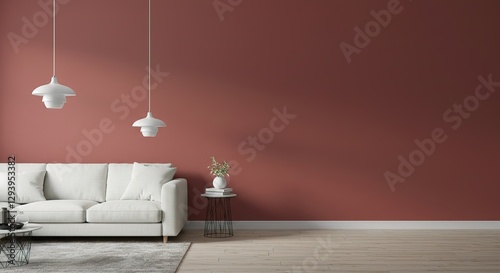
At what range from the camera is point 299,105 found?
7227 millimetres

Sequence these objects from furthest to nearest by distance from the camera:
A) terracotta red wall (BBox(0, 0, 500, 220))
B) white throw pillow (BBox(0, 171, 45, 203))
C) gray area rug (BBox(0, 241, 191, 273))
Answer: terracotta red wall (BBox(0, 0, 500, 220)) < white throw pillow (BBox(0, 171, 45, 203)) < gray area rug (BBox(0, 241, 191, 273))

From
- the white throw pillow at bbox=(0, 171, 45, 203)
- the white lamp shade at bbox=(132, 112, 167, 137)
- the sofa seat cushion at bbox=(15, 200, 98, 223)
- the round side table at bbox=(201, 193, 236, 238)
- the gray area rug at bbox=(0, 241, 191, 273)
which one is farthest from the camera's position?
the round side table at bbox=(201, 193, 236, 238)

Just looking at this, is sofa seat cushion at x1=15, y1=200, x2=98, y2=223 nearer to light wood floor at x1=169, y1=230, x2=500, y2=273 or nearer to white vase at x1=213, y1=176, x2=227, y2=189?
light wood floor at x1=169, y1=230, x2=500, y2=273

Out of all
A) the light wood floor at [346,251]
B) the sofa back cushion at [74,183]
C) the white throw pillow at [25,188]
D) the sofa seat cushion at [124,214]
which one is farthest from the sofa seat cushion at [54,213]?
the light wood floor at [346,251]

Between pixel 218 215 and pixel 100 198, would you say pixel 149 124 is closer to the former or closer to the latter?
pixel 100 198

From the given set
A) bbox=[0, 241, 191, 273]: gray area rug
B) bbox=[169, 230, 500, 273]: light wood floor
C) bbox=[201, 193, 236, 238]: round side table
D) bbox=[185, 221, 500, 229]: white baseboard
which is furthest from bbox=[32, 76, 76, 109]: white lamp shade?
bbox=[185, 221, 500, 229]: white baseboard

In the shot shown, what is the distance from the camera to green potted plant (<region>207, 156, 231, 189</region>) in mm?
6723

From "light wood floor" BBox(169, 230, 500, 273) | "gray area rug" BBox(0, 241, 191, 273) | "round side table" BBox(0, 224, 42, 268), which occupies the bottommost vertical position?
"light wood floor" BBox(169, 230, 500, 273)

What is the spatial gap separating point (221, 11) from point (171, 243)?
2855 mm

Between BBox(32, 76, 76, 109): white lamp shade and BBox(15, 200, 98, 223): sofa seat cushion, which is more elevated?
BBox(32, 76, 76, 109): white lamp shade

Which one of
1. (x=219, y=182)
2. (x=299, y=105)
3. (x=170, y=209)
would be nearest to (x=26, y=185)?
(x=170, y=209)

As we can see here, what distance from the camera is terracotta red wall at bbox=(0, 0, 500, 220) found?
7.18 m

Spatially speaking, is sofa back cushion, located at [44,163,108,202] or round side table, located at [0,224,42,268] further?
sofa back cushion, located at [44,163,108,202]

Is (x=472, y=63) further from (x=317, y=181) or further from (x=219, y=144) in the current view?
(x=219, y=144)
